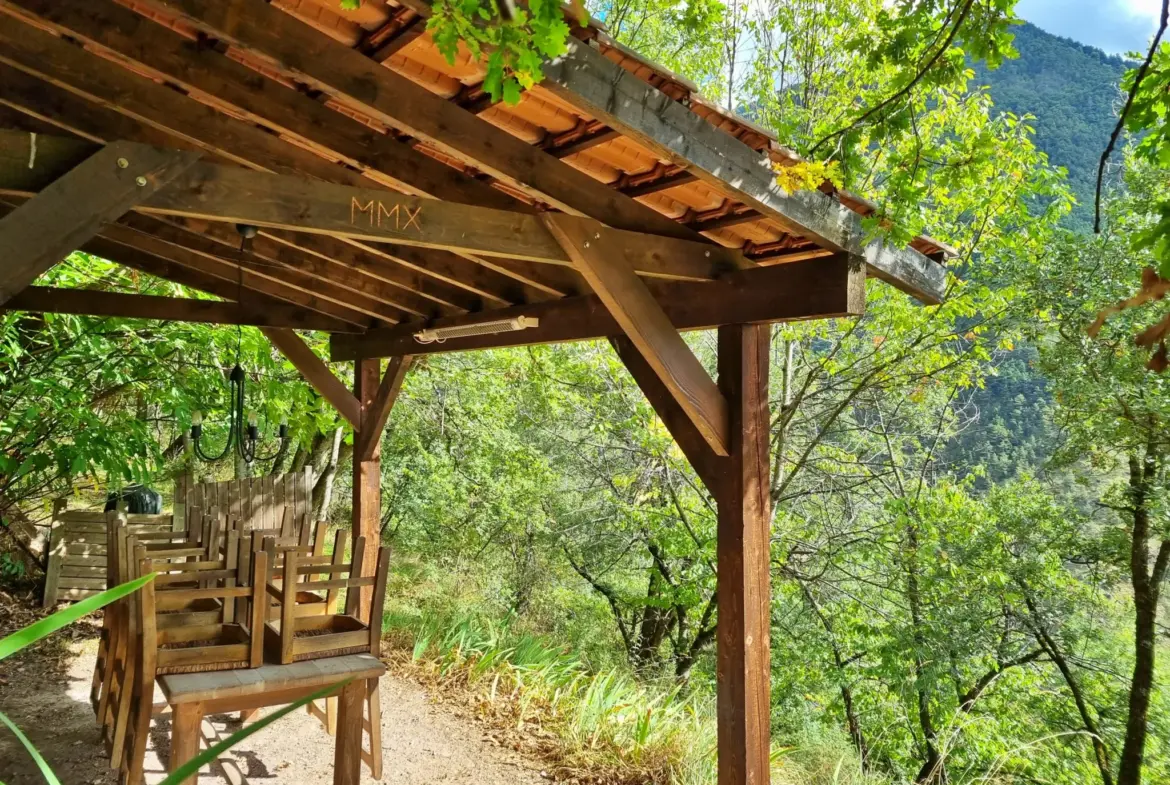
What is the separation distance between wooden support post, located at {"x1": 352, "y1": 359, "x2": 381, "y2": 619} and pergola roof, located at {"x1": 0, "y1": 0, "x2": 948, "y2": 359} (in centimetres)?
237

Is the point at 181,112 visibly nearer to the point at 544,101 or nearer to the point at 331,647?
the point at 544,101

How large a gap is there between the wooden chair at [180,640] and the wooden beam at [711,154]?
1.92 m

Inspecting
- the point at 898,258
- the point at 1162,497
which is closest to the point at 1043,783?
the point at 1162,497

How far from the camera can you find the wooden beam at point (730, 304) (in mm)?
2428

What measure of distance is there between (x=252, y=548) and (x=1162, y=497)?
7.09 meters

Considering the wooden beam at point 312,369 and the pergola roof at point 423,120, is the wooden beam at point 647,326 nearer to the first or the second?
the pergola roof at point 423,120

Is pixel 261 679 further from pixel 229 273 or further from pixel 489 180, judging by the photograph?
pixel 229 273

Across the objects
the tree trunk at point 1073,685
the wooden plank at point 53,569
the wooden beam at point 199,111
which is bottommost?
the tree trunk at point 1073,685

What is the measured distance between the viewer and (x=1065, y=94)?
63.9ft

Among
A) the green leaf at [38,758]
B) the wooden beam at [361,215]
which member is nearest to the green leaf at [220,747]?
the green leaf at [38,758]

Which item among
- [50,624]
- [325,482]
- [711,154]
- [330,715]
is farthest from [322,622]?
[325,482]

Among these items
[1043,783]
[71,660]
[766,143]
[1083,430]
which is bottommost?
[1043,783]

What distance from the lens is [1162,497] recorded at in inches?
253

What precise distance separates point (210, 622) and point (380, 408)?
240 cm
